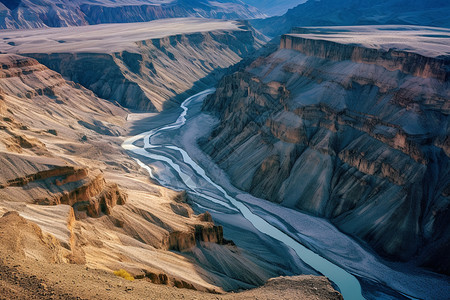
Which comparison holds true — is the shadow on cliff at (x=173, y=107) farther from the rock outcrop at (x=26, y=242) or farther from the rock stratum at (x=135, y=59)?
the rock outcrop at (x=26, y=242)

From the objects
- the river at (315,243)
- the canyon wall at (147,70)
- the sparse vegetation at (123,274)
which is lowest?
the river at (315,243)

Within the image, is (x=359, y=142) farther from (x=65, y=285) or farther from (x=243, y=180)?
(x=65, y=285)

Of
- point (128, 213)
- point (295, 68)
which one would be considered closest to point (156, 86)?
point (295, 68)

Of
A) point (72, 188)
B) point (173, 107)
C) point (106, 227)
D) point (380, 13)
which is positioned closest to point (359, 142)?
point (106, 227)

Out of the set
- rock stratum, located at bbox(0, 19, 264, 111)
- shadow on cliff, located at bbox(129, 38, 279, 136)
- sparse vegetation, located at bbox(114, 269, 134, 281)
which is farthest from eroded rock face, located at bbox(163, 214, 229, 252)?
rock stratum, located at bbox(0, 19, 264, 111)

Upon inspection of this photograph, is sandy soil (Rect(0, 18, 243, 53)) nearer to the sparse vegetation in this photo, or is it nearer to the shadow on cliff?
the shadow on cliff

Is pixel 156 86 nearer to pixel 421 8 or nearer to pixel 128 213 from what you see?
pixel 128 213

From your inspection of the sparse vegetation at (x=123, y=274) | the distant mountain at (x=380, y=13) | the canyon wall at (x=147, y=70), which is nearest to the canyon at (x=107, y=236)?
the sparse vegetation at (x=123, y=274)
